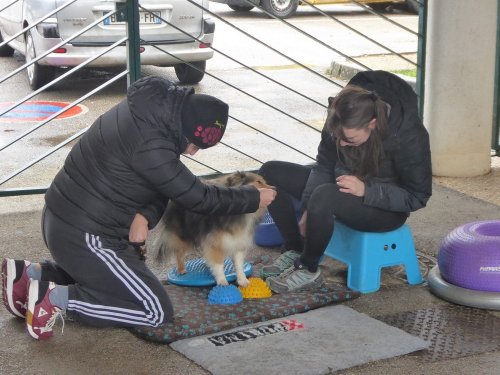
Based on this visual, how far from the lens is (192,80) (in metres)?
11.2

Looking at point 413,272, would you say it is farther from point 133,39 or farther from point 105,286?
point 133,39

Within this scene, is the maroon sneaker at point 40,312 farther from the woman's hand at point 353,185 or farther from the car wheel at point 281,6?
the car wheel at point 281,6

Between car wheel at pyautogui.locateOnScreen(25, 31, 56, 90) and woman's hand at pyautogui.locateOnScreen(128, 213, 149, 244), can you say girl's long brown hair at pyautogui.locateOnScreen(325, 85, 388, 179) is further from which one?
car wheel at pyautogui.locateOnScreen(25, 31, 56, 90)

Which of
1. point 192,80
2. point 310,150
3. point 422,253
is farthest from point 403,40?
point 422,253

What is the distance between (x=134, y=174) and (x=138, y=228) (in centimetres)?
27

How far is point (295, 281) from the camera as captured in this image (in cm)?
474

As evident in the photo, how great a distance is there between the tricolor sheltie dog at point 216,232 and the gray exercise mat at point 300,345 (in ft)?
1.41

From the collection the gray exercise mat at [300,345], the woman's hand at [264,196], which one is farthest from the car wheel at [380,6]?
the gray exercise mat at [300,345]


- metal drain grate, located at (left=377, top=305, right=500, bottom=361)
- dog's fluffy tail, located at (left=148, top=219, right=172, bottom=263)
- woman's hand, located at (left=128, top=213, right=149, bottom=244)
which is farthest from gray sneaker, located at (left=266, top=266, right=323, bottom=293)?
woman's hand, located at (left=128, top=213, right=149, bottom=244)

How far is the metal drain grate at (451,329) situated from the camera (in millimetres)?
4082

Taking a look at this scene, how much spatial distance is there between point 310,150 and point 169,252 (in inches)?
136

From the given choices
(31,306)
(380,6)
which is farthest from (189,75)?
(380,6)

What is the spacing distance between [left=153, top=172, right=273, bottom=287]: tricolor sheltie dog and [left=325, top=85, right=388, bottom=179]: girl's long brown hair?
0.49m

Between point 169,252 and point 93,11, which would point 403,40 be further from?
point 169,252
